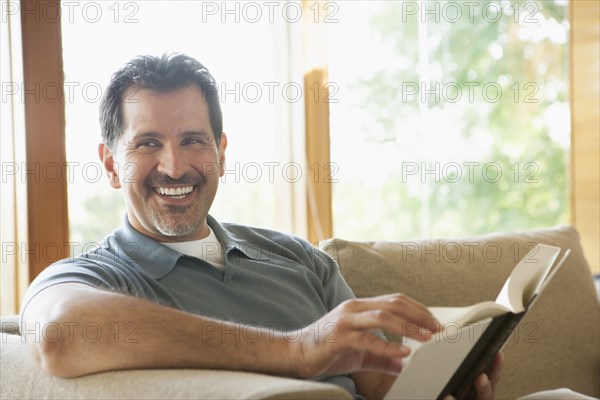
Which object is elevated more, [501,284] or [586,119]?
[586,119]

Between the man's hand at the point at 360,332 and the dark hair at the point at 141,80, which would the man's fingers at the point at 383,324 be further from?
the dark hair at the point at 141,80

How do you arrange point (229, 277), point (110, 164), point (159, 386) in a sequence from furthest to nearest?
point (110, 164) < point (229, 277) < point (159, 386)

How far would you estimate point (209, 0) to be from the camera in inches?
121

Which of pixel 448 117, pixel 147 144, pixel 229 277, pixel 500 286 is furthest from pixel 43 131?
pixel 448 117

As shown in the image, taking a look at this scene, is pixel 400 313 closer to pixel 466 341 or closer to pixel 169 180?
pixel 466 341

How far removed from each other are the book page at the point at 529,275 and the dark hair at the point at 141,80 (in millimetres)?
803

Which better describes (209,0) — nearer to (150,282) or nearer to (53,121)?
(53,121)

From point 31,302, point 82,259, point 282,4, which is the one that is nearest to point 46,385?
point 31,302

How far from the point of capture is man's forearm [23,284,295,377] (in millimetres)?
1258

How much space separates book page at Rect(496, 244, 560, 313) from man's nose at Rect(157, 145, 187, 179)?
70 centimetres

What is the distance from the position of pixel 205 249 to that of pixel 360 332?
2.06ft

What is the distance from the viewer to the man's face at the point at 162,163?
69.1 inches

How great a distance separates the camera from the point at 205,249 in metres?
1.81

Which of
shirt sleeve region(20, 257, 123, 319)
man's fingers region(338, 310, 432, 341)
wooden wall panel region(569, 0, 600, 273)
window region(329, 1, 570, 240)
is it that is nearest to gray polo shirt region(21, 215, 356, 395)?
shirt sleeve region(20, 257, 123, 319)
